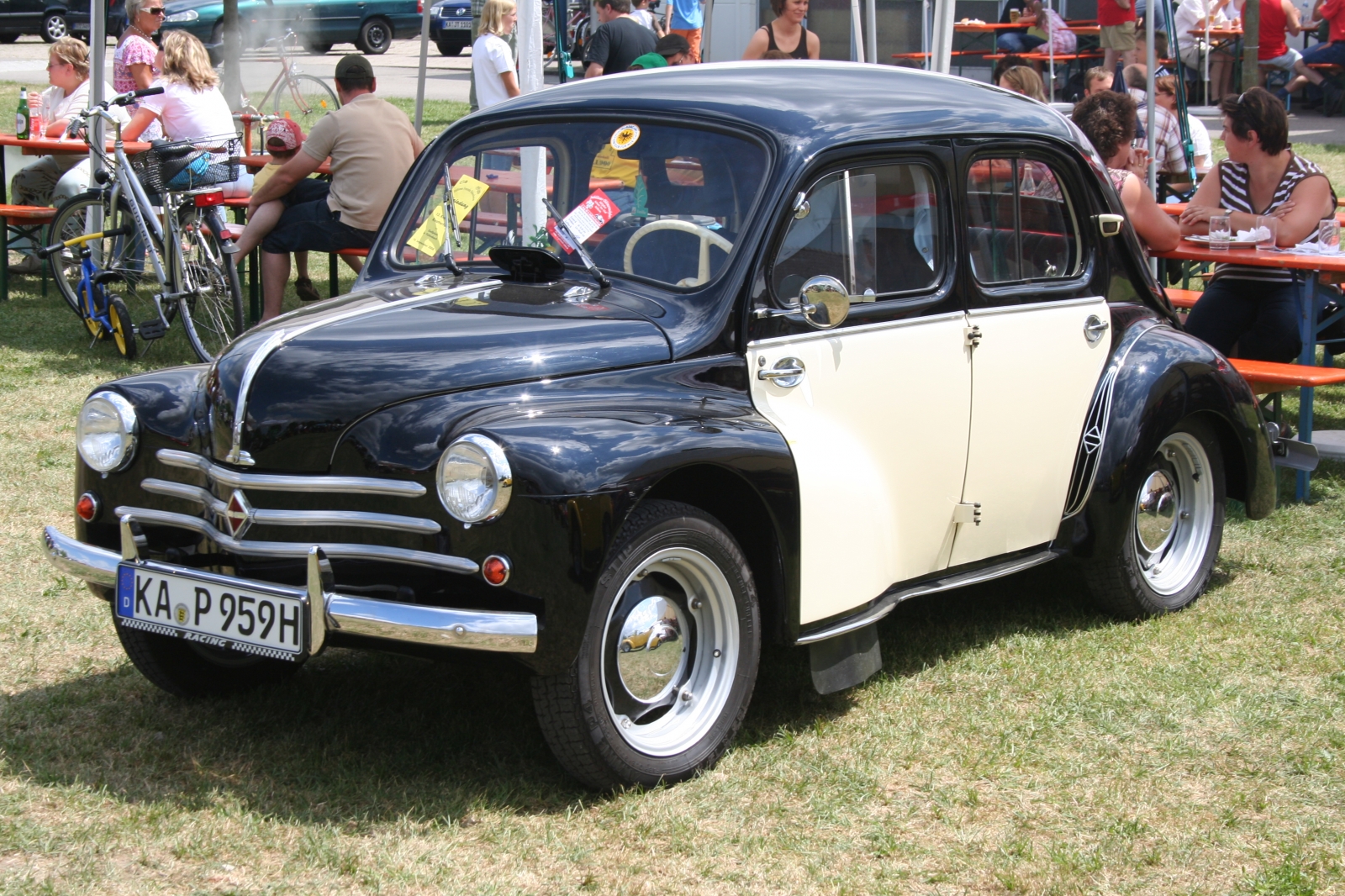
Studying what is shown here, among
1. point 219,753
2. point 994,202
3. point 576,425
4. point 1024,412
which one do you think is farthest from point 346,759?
point 994,202

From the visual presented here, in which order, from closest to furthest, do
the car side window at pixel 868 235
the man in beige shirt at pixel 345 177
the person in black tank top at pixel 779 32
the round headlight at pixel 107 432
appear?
the round headlight at pixel 107 432
the car side window at pixel 868 235
the man in beige shirt at pixel 345 177
the person in black tank top at pixel 779 32

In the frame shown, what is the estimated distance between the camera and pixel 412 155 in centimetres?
875

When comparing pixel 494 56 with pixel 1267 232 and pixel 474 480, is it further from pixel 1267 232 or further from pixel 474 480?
pixel 474 480

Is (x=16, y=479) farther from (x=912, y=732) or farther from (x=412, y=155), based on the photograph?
(x=912, y=732)

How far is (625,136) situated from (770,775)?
6.17 ft

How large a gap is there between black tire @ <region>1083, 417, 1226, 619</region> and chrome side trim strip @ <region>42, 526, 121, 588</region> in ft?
10.1

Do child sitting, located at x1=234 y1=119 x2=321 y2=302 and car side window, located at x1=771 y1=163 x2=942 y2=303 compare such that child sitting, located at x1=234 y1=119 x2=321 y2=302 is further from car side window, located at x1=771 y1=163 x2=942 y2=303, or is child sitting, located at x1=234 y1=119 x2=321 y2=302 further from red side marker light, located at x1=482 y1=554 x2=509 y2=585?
red side marker light, located at x1=482 y1=554 x2=509 y2=585

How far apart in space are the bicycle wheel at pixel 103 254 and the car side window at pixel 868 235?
5.87 metres

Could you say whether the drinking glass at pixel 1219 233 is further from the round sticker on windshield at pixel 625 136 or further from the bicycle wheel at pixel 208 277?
the bicycle wheel at pixel 208 277

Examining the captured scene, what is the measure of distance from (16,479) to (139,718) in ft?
9.22

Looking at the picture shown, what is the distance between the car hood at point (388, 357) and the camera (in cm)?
362

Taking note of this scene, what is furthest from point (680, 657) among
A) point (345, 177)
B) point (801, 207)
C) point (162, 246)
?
point (162, 246)

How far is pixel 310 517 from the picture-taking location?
11.7 feet

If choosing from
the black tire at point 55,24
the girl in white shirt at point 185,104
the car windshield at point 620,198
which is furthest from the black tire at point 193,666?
the black tire at point 55,24
